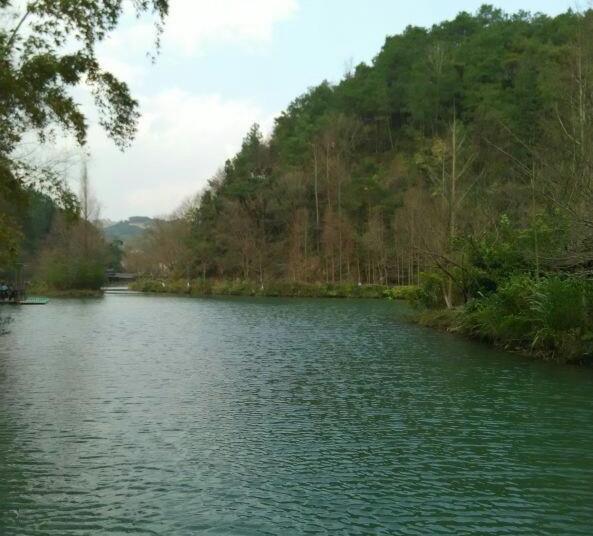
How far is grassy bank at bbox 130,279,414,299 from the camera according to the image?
157ft

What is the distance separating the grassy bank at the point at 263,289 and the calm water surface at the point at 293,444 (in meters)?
29.0

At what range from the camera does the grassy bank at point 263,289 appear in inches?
1880

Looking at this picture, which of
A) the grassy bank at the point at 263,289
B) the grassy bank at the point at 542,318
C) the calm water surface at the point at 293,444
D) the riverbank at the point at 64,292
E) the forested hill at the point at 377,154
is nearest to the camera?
the calm water surface at the point at 293,444

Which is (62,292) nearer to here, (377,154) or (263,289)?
(263,289)

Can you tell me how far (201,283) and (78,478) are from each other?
167 ft

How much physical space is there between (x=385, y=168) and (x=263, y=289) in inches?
784

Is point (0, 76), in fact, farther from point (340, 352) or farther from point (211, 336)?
point (211, 336)

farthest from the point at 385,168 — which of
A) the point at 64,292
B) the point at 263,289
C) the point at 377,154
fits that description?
the point at 64,292

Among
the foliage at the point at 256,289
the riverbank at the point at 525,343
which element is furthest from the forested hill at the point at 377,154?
the riverbank at the point at 525,343

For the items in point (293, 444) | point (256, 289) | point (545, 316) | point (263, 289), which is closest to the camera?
point (293, 444)

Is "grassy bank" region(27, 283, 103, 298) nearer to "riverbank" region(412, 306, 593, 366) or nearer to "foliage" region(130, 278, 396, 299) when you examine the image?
"foliage" region(130, 278, 396, 299)

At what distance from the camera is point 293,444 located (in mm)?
8109

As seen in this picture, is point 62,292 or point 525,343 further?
point 62,292

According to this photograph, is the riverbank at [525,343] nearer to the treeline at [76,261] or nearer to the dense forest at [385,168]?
the dense forest at [385,168]
